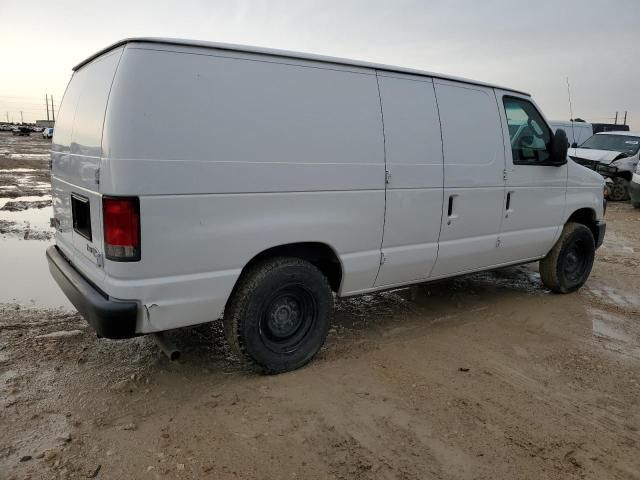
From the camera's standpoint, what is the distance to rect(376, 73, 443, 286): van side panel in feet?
13.3

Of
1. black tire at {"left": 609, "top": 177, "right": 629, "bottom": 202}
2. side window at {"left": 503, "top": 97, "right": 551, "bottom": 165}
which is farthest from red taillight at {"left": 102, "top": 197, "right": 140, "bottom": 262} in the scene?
black tire at {"left": 609, "top": 177, "right": 629, "bottom": 202}

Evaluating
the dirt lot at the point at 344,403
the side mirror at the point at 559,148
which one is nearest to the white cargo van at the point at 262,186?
the dirt lot at the point at 344,403

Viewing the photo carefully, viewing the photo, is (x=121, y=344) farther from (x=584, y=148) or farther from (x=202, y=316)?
(x=584, y=148)

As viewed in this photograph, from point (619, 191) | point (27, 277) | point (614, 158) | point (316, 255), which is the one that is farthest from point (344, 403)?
point (619, 191)

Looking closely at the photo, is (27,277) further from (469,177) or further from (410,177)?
(469,177)

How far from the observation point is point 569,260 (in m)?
6.13

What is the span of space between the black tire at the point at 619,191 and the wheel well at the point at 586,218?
Result: 10418 millimetres

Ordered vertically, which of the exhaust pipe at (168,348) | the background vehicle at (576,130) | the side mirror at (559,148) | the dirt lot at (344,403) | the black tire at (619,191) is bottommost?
the dirt lot at (344,403)

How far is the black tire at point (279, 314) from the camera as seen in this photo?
138 inches

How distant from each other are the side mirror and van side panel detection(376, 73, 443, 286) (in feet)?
5.37

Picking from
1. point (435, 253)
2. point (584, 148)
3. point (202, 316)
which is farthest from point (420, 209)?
point (584, 148)

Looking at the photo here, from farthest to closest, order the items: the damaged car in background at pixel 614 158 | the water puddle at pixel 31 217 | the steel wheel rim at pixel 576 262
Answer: the damaged car in background at pixel 614 158
the water puddle at pixel 31 217
the steel wheel rim at pixel 576 262

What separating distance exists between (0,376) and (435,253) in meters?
3.51

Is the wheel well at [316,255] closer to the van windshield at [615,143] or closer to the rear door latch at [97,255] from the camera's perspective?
the rear door latch at [97,255]
